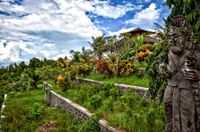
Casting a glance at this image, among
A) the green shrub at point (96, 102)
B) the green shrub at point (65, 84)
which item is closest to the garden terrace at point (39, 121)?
the green shrub at point (96, 102)

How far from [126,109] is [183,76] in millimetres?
4568

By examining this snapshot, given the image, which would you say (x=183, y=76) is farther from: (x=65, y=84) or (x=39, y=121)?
(x=65, y=84)

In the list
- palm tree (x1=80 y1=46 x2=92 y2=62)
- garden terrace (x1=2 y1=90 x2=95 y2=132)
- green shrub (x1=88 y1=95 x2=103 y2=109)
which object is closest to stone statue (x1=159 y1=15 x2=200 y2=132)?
garden terrace (x1=2 y1=90 x2=95 y2=132)

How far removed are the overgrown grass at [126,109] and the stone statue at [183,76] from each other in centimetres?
231

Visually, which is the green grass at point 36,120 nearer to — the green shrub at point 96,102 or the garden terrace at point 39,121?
the garden terrace at point 39,121

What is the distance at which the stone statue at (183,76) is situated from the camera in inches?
225

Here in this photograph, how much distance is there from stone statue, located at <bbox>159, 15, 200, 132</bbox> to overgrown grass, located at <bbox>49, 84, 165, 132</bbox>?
7.59ft

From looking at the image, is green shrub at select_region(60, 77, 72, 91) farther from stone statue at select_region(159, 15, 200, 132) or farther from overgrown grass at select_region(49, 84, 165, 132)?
stone statue at select_region(159, 15, 200, 132)

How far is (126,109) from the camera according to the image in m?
10.3

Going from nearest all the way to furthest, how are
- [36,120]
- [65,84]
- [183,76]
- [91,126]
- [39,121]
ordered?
[183,76] → [91,126] → [39,121] → [36,120] → [65,84]

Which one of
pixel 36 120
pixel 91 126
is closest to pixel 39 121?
pixel 36 120

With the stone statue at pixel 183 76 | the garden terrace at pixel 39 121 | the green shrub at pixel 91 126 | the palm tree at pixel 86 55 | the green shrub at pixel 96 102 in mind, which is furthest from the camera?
the palm tree at pixel 86 55

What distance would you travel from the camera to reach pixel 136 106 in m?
10.9

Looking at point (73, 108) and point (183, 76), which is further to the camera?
point (73, 108)
